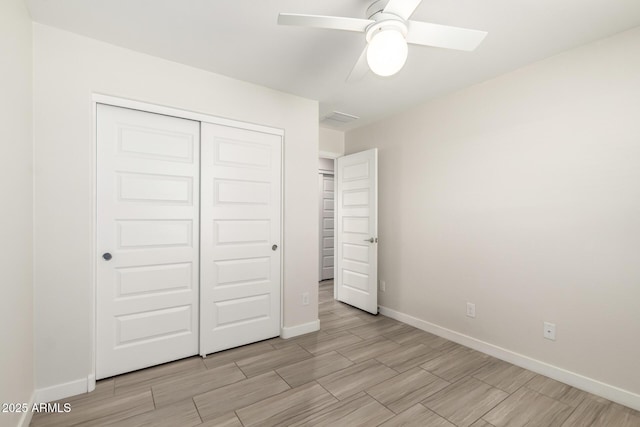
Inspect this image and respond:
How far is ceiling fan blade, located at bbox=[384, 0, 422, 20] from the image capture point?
4.31 feet

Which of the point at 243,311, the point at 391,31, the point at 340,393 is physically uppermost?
the point at 391,31

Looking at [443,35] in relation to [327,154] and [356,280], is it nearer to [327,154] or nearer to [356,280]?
[327,154]

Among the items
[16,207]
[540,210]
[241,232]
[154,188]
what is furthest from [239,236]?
[540,210]

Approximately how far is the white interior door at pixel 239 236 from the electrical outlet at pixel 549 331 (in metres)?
2.34

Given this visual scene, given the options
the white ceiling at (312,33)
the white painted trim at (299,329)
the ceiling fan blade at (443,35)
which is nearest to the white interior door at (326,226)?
the white painted trim at (299,329)

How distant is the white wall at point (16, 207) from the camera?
1.39 m

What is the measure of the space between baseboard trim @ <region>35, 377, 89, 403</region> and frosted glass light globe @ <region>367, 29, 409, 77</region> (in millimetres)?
2788

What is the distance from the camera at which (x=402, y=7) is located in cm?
135

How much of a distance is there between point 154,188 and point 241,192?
2.40ft

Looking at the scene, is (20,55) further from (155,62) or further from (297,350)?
(297,350)

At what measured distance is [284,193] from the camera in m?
2.96

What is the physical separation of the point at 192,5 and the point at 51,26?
105 centimetres

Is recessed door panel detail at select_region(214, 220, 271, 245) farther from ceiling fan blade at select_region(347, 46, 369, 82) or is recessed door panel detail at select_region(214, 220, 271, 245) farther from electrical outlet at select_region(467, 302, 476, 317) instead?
electrical outlet at select_region(467, 302, 476, 317)

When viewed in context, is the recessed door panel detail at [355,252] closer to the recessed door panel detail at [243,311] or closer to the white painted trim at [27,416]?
the recessed door panel detail at [243,311]
